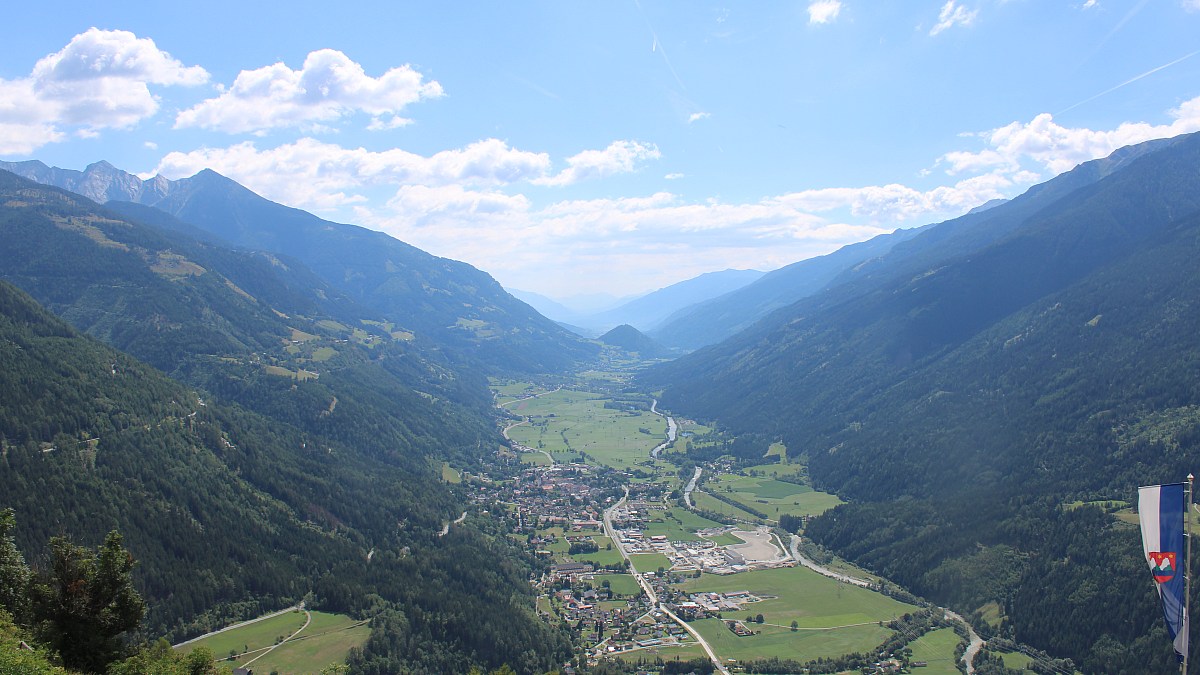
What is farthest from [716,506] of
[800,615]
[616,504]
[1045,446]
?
[1045,446]

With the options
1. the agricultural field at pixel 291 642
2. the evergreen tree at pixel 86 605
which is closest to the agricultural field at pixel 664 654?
the agricultural field at pixel 291 642

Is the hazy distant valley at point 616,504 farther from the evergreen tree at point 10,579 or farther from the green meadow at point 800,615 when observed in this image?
the green meadow at point 800,615

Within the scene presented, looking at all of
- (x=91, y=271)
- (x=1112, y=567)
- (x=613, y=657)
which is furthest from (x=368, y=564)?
(x=91, y=271)

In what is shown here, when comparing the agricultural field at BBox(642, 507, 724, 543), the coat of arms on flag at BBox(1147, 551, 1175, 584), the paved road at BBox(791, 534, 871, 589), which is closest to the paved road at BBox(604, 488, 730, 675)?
the agricultural field at BBox(642, 507, 724, 543)

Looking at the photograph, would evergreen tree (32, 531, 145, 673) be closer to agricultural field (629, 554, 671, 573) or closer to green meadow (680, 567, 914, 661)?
green meadow (680, 567, 914, 661)

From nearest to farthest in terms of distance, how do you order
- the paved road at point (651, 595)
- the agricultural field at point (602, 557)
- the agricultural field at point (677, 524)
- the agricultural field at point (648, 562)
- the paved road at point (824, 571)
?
the paved road at point (651, 595)
the paved road at point (824, 571)
the agricultural field at point (648, 562)
the agricultural field at point (602, 557)
the agricultural field at point (677, 524)

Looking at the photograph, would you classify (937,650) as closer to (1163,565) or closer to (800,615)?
(800,615)

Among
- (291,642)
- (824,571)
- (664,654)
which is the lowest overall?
(824,571)
